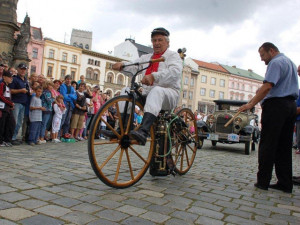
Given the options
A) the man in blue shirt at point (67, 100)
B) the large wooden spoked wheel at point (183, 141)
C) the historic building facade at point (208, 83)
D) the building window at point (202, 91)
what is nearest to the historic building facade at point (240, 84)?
the historic building facade at point (208, 83)

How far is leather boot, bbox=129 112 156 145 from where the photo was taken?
10.5ft

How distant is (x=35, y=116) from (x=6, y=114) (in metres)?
0.98

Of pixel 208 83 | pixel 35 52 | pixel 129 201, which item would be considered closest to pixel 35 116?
pixel 129 201

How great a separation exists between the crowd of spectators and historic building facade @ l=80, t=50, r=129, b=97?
163ft

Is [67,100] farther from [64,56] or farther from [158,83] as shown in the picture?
[64,56]

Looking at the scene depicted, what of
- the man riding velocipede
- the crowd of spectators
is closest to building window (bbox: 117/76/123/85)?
the crowd of spectators

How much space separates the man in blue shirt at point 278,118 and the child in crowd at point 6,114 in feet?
17.7

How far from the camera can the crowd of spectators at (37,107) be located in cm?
710

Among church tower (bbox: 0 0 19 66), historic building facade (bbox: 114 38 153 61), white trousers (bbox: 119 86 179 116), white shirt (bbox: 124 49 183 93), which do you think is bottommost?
white trousers (bbox: 119 86 179 116)

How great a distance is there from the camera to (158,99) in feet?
11.7

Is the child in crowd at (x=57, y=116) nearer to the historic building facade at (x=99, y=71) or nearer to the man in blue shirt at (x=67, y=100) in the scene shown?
the man in blue shirt at (x=67, y=100)

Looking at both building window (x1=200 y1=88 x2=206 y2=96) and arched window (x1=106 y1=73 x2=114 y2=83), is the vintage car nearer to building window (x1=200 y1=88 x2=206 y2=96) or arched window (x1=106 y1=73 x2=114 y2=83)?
arched window (x1=106 y1=73 x2=114 y2=83)

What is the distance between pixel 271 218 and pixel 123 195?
1.48 metres

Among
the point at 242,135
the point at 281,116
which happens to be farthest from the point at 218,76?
the point at 281,116
